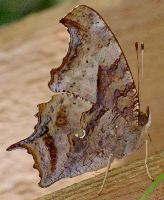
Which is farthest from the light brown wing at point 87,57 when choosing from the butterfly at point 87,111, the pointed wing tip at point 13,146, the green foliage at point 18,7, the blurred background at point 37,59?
the green foliage at point 18,7

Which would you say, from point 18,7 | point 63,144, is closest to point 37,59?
point 18,7

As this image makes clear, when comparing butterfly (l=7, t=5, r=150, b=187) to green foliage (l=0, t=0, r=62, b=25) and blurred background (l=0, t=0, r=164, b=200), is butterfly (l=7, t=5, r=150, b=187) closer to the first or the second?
blurred background (l=0, t=0, r=164, b=200)

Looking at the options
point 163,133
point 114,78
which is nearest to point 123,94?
point 114,78

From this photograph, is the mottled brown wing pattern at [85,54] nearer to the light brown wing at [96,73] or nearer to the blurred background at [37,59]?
the light brown wing at [96,73]

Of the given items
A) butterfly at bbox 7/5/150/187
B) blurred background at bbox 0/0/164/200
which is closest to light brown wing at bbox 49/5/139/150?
butterfly at bbox 7/5/150/187

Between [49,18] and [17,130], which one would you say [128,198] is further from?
[49,18]

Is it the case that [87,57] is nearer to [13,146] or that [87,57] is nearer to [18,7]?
[13,146]
